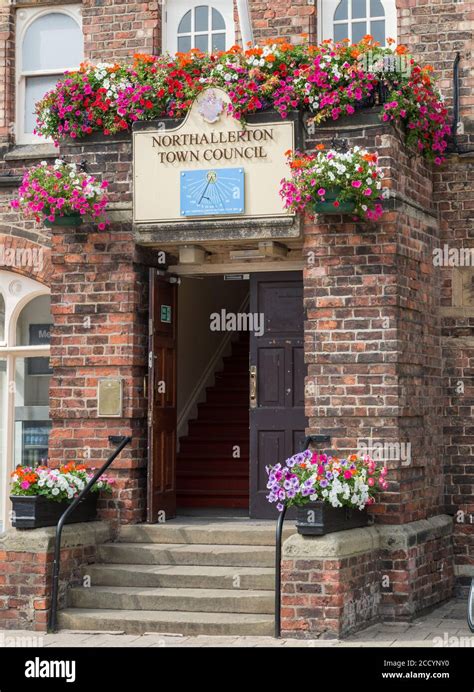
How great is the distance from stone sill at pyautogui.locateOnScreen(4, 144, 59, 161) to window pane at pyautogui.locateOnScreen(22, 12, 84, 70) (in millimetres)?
911

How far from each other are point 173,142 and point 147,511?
343cm

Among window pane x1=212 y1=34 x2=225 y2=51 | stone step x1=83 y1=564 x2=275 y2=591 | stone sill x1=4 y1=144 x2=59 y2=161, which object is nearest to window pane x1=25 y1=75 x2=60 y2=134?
stone sill x1=4 y1=144 x2=59 y2=161

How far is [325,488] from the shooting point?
10.2 metres

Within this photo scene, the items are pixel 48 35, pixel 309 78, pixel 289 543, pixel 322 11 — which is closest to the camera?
pixel 289 543

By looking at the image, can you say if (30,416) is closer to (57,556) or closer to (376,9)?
(57,556)

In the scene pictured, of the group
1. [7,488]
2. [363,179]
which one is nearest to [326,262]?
[363,179]

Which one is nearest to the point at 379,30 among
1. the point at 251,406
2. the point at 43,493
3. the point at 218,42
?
the point at 218,42

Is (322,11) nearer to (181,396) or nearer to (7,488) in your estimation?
(181,396)

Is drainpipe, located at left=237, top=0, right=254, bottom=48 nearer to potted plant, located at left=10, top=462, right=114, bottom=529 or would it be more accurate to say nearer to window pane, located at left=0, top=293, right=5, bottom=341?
window pane, located at left=0, top=293, right=5, bottom=341

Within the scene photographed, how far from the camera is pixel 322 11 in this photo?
40.8ft

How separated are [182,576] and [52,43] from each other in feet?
19.5

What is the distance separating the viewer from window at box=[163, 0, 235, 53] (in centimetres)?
1273

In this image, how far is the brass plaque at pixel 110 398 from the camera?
37.9 ft

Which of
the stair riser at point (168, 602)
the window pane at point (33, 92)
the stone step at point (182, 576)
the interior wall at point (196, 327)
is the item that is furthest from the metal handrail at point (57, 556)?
the window pane at point (33, 92)
